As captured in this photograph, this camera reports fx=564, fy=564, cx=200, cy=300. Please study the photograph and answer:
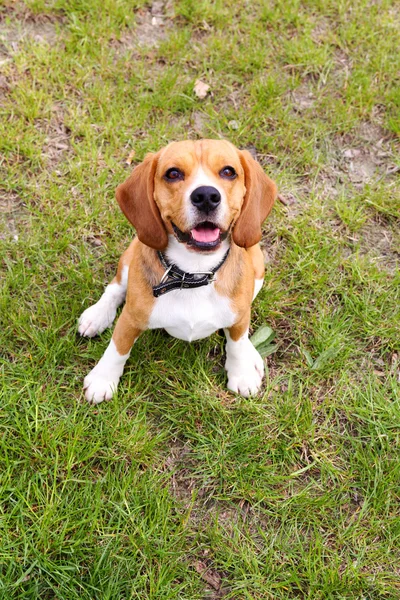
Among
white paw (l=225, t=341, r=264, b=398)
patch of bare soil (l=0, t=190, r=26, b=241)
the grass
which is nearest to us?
the grass

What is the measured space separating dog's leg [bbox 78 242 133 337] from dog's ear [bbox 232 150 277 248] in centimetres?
121

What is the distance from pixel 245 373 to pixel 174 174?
1.61 metres

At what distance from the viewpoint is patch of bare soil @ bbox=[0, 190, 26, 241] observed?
Result: 15.3 ft

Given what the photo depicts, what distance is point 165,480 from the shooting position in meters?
3.77

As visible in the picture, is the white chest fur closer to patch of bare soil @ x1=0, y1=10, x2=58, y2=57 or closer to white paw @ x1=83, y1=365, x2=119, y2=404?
white paw @ x1=83, y1=365, x2=119, y2=404

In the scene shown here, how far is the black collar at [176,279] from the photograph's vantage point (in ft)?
10.6

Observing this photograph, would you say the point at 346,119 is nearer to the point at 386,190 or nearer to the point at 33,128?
the point at 386,190

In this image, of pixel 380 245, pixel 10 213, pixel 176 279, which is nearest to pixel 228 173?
pixel 176 279

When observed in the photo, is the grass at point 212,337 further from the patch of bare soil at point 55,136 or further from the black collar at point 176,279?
the black collar at point 176,279

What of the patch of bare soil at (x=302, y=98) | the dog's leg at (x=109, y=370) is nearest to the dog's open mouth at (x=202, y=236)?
the dog's leg at (x=109, y=370)

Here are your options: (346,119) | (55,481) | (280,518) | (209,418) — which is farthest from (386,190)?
(55,481)

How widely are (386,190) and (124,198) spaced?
2826 mm

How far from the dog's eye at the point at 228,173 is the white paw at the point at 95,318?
4.89ft

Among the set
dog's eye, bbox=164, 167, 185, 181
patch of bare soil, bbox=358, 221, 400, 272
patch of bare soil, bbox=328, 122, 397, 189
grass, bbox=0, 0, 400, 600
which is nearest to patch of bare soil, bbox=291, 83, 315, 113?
grass, bbox=0, 0, 400, 600
